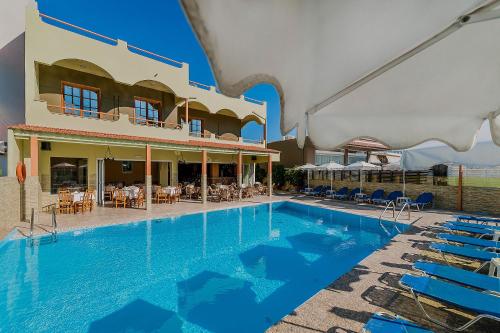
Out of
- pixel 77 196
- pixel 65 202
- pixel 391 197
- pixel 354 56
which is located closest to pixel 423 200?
pixel 391 197

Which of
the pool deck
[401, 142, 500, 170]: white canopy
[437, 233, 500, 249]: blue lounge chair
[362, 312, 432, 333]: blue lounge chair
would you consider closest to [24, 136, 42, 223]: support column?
the pool deck

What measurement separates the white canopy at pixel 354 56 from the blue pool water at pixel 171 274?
166 inches

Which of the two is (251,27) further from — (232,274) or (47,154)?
(47,154)

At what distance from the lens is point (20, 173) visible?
1012cm

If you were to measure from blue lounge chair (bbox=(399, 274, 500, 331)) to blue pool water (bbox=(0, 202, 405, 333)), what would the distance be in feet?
7.89

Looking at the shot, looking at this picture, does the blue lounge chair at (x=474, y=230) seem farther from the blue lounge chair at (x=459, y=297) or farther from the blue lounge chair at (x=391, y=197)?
the blue lounge chair at (x=391, y=197)

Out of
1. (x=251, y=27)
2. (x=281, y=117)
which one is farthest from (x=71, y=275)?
(x=251, y=27)

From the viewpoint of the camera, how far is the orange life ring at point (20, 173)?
33.1ft

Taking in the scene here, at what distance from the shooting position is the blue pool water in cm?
485

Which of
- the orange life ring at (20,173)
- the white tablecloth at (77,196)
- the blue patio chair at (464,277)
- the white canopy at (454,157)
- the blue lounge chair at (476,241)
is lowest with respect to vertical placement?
the blue lounge chair at (476,241)

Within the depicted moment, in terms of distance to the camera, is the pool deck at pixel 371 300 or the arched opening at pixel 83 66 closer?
the pool deck at pixel 371 300

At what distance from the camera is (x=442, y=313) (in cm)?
416

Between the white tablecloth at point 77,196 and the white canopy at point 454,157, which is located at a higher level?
the white canopy at point 454,157

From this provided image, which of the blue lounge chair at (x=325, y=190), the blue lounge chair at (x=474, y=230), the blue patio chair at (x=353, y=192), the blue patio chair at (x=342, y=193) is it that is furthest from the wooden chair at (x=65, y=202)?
the blue patio chair at (x=353, y=192)
